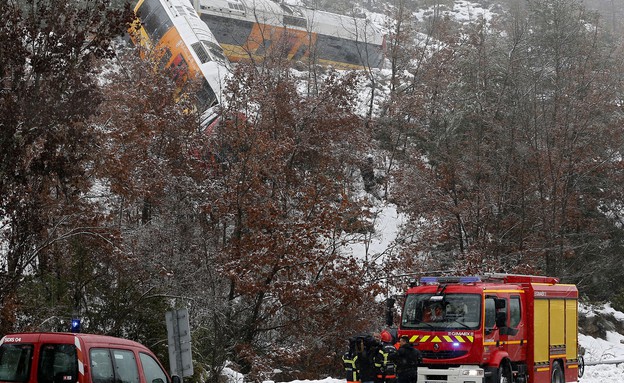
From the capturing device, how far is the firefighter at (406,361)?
50.8ft

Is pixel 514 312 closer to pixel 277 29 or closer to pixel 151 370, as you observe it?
pixel 151 370

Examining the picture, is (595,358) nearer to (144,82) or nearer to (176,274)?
(176,274)

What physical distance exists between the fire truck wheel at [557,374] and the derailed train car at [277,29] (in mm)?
27545

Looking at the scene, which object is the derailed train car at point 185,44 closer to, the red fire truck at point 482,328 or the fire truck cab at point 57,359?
the red fire truck at point 482,328

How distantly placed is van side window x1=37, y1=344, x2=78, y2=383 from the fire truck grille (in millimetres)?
9639

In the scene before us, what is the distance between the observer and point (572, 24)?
139 feet

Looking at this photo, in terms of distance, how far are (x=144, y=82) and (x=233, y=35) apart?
21100 millimetres

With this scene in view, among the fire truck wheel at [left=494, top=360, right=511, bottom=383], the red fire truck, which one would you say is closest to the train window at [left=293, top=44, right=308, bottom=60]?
the red fire truck

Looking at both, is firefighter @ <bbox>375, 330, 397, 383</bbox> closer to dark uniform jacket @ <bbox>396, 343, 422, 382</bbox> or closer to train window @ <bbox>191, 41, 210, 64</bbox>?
dark uniform jacket @ <bbox>396, 343, 422, 382</bbox>

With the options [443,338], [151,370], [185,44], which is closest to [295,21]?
[185,44]

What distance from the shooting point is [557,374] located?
19.7 m

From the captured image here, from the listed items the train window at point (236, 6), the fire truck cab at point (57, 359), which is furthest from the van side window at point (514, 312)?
the train window at point (236, 6)

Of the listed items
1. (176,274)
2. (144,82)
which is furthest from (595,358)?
(144,82)

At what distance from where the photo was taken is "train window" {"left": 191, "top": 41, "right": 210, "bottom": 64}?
36.2 metres
